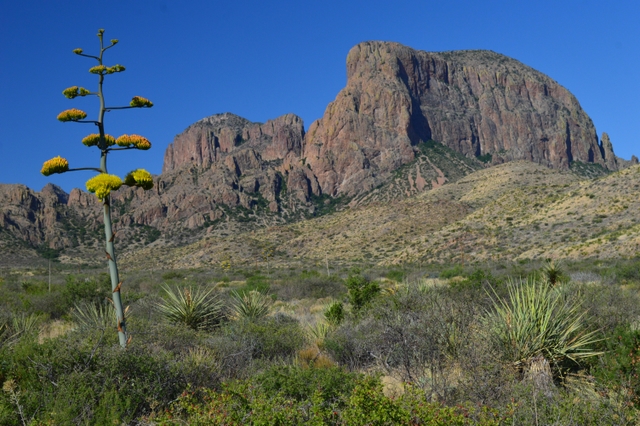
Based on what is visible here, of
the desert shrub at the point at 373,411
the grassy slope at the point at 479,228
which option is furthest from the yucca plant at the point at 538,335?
the grassy slope at the point at 479,228

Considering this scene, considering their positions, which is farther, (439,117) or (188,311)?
(439,117)

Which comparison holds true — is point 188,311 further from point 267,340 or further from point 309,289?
point 309,289

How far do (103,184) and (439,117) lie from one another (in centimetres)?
16348

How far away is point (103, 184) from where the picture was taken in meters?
4.89

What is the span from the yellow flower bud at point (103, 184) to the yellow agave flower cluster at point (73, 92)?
1.46 meters

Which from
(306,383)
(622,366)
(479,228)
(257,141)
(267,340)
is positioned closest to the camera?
(306,383)

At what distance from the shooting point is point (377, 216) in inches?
2714

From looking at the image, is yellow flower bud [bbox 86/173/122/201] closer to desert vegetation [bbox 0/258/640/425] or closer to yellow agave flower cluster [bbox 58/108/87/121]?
yellow agave flower cluster [bbox 58/108/87/121]

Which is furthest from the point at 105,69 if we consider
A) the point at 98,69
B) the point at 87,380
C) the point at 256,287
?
the point at 256,287

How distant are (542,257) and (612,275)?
56.4ft

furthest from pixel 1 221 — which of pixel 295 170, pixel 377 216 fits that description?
pixel 377 216

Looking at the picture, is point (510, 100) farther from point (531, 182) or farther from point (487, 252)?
point (487, 252)

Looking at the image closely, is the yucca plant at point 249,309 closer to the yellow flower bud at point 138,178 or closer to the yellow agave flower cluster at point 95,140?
the yellow agave flower cluster at point 95,140

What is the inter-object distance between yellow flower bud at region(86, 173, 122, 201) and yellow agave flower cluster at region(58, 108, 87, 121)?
3.40 ft
